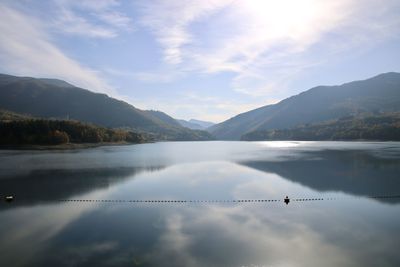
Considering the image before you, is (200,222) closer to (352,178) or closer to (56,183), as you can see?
(56,183)

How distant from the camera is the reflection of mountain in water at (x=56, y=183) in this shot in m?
42.6

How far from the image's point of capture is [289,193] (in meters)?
46.0

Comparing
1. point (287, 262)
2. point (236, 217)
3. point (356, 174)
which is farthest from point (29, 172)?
point (356, 174)

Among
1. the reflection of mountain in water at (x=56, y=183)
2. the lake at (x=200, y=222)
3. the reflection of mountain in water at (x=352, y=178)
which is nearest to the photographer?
the lake at (x=200, y=222)

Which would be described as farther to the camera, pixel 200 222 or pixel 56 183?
pixel 56 183

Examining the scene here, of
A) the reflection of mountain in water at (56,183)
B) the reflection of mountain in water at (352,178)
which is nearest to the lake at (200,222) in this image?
the reflection of mountain in water at (56,183)

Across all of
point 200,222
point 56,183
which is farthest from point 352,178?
point 56,183

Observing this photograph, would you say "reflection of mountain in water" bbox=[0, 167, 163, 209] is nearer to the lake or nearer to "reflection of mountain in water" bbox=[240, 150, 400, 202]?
the lake

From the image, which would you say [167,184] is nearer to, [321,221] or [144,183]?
[144,183]

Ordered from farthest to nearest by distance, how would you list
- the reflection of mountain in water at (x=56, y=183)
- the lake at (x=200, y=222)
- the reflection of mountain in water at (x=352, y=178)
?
the reflection of mountain in water at (x=352, y=178) → the reflection of mountain in water at (x=56, y=183) → the lake at (x=200, y=222)

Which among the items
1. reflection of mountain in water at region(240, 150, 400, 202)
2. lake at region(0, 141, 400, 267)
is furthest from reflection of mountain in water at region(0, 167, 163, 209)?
reflection of mountain in water at region(240, 150, 400, 202)

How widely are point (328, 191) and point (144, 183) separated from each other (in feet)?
95.5

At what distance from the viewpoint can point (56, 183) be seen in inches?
2105

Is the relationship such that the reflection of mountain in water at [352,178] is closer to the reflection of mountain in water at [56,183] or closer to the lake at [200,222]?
the lake at [200,222]
